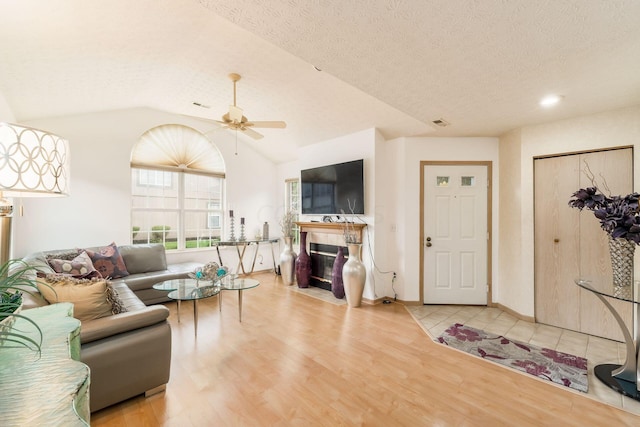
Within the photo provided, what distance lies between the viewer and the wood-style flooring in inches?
70.4

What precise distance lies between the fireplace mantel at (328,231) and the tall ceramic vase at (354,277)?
0.26m

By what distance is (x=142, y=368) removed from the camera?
193 cm

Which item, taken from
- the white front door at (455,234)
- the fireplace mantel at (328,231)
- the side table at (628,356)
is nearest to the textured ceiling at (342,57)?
the white front door at (455,234)

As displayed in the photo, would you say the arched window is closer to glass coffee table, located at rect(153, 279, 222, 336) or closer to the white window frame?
the white window frame

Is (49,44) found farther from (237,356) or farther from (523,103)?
(523,103)

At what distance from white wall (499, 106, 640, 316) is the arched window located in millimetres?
5025

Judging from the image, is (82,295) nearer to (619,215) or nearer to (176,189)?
(176,189)

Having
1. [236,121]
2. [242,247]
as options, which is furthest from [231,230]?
[236,121]

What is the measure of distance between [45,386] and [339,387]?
6.14 feet

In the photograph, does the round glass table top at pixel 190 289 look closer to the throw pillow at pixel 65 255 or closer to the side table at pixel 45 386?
the throw pillow at pixel 65 255

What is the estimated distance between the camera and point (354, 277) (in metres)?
3.83

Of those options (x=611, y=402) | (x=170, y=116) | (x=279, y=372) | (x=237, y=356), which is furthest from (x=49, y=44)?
(x=611, y=402)

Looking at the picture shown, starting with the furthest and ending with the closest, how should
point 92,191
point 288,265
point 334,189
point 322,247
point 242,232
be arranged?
1. point 242,232
2. point 288,265
3. point 322,247
4. point 334,189
5. point 92,191

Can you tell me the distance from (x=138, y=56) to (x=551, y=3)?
3366 mm
